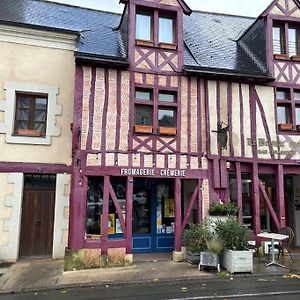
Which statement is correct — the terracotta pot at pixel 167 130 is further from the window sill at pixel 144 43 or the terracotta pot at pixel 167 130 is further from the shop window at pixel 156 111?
the window sill at pixel 144 43

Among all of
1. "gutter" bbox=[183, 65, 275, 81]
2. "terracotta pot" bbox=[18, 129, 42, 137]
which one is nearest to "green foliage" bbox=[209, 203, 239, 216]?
"gutter" bbox=[183, 65, 275, 81]

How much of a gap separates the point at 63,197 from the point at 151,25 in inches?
220

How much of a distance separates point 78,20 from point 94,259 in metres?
8.04

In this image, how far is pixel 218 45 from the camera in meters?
11.9

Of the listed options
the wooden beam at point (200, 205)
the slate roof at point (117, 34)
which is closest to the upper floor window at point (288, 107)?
the slate roof at point (117, 34)

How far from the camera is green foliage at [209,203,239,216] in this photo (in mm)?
9031

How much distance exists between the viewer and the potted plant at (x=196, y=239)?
840cm

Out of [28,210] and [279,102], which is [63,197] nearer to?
[28,210]

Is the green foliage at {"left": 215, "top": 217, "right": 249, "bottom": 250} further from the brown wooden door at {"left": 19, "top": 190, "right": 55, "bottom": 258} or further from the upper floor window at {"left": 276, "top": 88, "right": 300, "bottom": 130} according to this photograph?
the brown wooden door at {"left": 19, "top": 190, "right": 55, "bottom": 258}

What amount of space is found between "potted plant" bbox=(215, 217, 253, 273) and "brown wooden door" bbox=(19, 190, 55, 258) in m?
4.62

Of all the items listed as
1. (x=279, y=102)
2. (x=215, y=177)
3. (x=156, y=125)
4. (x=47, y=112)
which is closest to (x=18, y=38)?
(x=47, y=112)

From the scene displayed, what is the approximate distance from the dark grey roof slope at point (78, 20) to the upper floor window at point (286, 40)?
4.94 m

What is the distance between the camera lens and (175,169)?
364 inches

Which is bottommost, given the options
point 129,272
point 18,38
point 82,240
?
point 129,272
